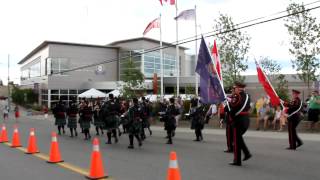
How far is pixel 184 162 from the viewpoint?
10.6m

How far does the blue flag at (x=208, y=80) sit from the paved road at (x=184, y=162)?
63.8 inches

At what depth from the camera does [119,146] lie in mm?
14703

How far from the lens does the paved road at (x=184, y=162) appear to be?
8836mm

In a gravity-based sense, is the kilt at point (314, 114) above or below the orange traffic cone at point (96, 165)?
above

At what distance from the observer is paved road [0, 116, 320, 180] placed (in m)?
8.84

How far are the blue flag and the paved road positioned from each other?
1.62 meters

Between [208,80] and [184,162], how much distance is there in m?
2.30

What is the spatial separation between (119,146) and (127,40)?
158 ft

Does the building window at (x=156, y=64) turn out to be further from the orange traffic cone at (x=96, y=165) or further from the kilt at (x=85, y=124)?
the orange traffic cone at (x=96, y=165)

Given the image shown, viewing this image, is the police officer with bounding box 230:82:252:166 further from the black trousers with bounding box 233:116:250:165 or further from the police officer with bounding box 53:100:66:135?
the police officer with bounding box 53:100:66:135

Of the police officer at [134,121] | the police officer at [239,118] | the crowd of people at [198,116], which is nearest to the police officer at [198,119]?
the crowd of people at [198,116]

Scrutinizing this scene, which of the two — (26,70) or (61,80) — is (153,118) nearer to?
(61,80)

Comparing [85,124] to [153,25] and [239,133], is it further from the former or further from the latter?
[153,25]

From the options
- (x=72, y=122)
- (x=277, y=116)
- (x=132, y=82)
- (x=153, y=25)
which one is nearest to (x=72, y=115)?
(x=72, y=122)
